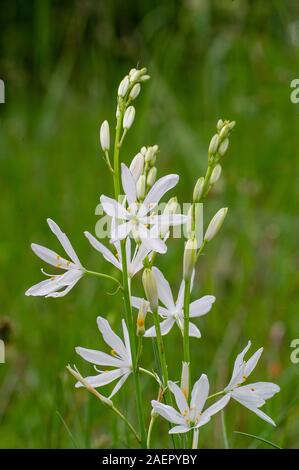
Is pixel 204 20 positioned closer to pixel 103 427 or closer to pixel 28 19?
pixel 103 427

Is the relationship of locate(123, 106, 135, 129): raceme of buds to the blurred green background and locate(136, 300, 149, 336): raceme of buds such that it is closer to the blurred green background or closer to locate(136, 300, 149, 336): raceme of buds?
locate(136, 300, 149, 336): raceme of buds

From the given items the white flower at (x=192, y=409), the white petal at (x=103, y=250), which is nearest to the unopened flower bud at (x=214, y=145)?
the white petal at (x=103, y=250)

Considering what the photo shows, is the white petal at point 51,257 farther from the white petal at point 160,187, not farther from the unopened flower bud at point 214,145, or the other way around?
the unopened flower bud at point 214,145

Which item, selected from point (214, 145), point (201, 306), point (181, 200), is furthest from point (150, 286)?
point (181, 200)

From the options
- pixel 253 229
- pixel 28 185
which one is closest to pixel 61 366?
pixel 253 229

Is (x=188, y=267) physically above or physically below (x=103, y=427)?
above

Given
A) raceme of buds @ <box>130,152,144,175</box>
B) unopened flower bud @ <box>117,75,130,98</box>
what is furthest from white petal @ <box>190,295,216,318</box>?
unopened flower bud @ <box>117,75,130,98</box>
